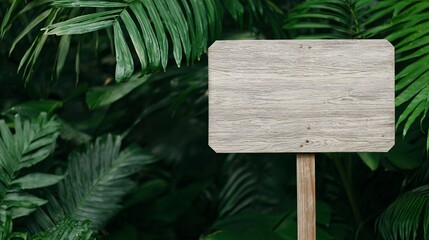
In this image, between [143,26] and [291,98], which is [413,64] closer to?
[291,98]

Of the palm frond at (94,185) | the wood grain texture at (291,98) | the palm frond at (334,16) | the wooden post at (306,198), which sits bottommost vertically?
the palm frond at (94,185)

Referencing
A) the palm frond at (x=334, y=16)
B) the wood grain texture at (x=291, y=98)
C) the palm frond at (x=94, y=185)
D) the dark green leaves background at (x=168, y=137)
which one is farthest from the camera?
the palm frond at (x=94, y=185)

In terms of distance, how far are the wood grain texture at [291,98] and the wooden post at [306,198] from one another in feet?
0.15

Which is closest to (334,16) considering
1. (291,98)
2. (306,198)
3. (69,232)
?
(291,98)

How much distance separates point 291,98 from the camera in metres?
1.48

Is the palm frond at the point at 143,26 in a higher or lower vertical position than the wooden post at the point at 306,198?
higher

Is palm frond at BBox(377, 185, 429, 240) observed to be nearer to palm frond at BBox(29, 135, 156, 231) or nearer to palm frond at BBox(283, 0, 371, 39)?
palm frond at BBox(283, 0, 371, 39)

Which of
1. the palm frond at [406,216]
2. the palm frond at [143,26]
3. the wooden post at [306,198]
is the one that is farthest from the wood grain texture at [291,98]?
the palm frond at [406,216]

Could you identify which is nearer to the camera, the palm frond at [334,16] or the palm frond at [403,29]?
the palm frond at [403,29]

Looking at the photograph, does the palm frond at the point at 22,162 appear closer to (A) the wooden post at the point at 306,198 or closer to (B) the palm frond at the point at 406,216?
(A) the wooden post at the point at 306,198

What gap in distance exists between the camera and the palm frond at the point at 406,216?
1.67 m

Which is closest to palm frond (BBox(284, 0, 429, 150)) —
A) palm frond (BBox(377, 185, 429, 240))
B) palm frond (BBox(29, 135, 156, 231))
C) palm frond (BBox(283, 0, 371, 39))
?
palm frond (BBox(283, 0, 371, 39))

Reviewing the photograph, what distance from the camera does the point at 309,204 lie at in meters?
1.51

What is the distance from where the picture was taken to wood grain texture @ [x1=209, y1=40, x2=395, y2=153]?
58.1 inches
